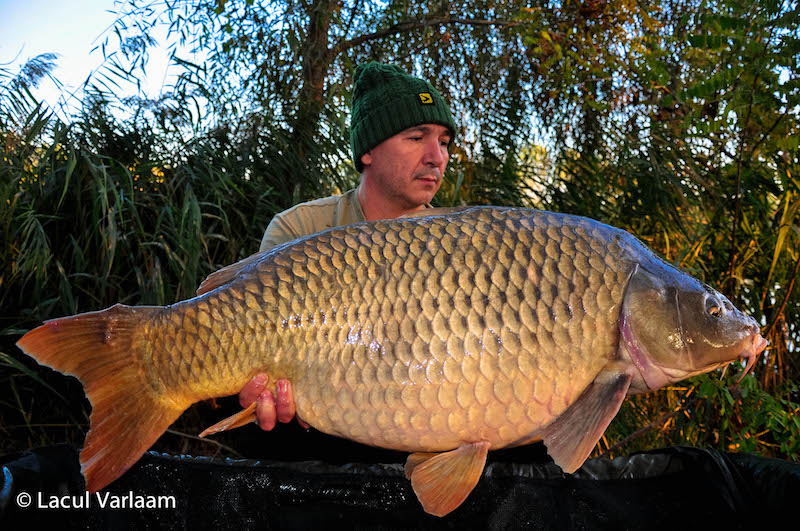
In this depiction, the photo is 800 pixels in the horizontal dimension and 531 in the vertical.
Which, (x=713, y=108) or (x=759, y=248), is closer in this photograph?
(x=759, y=248)

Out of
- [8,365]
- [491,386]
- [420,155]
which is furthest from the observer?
[8,365]

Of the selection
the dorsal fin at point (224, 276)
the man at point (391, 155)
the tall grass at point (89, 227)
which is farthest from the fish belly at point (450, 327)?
the tall grass at point (89, 227)

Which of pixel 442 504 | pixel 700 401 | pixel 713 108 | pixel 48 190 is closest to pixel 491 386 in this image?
pixel 442 504

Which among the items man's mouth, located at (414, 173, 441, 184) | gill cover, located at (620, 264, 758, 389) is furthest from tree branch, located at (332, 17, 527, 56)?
gill cover, located at (620, 264, 758, 389)

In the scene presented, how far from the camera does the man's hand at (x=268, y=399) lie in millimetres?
1209

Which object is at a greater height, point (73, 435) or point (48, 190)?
point (48, 190)

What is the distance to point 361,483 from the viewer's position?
1476 millimetres

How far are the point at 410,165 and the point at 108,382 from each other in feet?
3.88

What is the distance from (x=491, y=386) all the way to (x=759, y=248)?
2.10 metres

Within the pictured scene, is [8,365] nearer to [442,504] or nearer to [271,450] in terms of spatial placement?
[271,450]

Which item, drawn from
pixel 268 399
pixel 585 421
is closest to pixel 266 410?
pixel 268 399

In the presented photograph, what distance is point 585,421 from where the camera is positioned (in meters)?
1.12

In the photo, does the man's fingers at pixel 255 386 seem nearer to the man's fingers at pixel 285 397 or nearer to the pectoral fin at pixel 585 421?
the man's fingers at pixel 285 397

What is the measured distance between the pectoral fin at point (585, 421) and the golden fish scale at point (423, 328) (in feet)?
0.07
